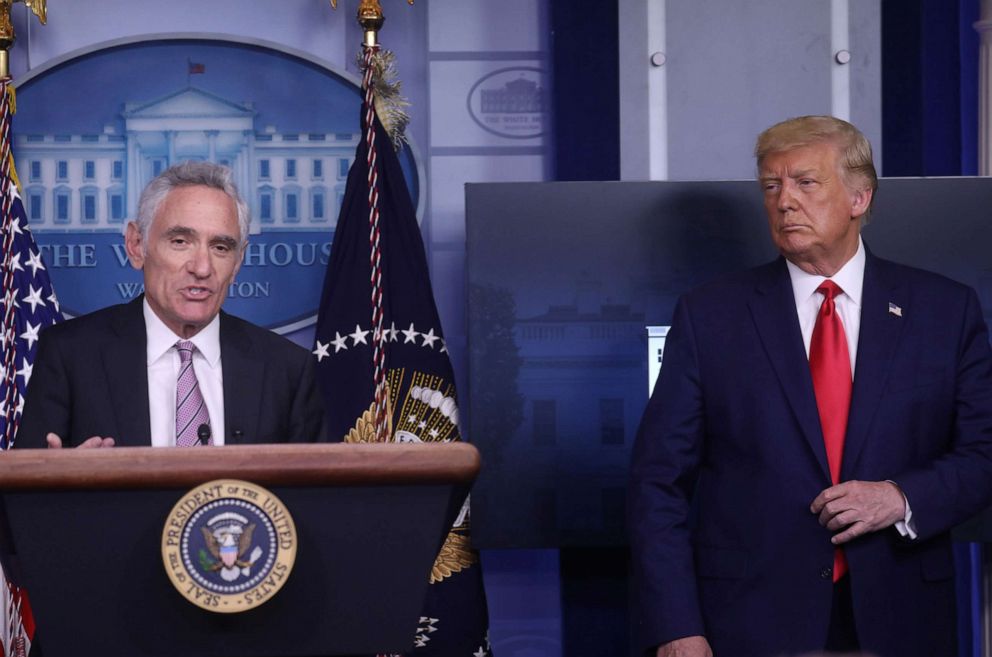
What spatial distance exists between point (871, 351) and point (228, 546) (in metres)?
1.55

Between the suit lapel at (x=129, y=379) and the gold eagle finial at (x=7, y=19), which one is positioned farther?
the gold eagle finial at (x=7, y=19)

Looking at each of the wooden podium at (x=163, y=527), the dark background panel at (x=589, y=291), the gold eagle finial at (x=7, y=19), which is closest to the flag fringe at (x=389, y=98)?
the dark background panel at (x=589, y=291)

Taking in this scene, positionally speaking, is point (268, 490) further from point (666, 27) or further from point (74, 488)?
point (666, 27)

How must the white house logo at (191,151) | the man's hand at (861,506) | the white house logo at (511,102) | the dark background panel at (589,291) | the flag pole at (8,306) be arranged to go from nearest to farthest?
the man's hand at (861,506), the flag pole at (8,306), the dark background panel at (589,291), the white house logo at (191,151), the white house logo at (511,102)

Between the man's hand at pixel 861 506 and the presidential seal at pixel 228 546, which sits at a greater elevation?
the presidential seal at pixel 228 546

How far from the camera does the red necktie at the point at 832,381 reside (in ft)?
7.72

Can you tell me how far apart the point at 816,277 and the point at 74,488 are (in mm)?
1680

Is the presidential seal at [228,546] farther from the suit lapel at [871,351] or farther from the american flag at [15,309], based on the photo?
the american flag at [15,309]

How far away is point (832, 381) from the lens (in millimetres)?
2389

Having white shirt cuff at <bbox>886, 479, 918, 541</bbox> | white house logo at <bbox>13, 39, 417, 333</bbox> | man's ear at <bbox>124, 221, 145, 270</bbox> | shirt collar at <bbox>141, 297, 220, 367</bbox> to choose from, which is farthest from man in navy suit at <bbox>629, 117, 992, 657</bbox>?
white house logo at <bbox>13, 39, 417, 333</bbox>

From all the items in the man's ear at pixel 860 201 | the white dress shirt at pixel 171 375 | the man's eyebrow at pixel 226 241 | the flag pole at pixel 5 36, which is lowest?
the white dress shirt at pixel 171 375

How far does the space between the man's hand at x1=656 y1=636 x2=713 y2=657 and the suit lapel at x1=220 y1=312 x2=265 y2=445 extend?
94 cm

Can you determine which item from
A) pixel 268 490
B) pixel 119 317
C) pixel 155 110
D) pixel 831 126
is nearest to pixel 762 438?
pixel 831 126

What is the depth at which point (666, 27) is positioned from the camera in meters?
3.73
